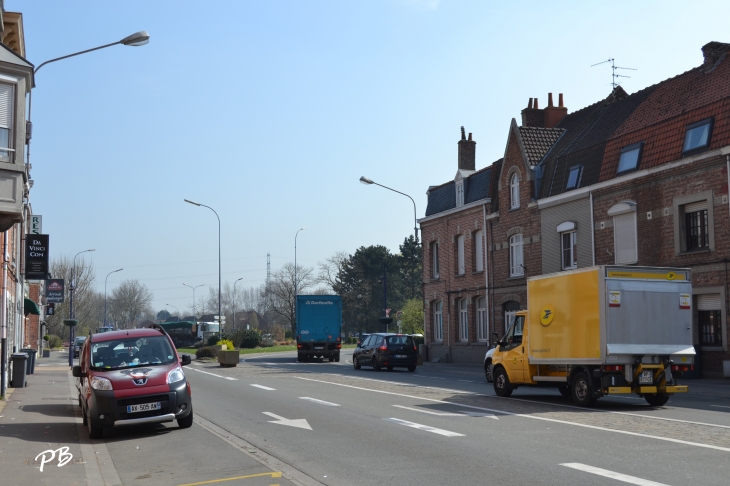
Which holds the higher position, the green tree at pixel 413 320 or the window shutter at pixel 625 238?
the window shutter at pixel 625 238

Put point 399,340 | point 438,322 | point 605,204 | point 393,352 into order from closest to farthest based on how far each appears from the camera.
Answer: point 605,204 < point 393,352 < point 399,340 < point 438,322

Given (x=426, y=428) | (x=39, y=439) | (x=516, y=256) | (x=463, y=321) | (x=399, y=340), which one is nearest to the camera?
(x=39, y=439)

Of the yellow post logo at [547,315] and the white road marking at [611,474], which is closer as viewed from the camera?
the white road marking at [611,474]

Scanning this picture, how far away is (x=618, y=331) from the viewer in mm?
16078

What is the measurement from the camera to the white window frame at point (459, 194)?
147 feet

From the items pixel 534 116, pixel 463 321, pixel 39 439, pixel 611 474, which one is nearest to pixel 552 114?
pixel 534 116

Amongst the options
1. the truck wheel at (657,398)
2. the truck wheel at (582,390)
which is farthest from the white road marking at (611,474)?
the truck wheel at (657,398)

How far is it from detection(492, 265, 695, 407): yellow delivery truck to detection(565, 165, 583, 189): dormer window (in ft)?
56.5

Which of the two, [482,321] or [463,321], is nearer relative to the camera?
[482,321]

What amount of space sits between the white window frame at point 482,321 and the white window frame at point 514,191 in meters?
5.38

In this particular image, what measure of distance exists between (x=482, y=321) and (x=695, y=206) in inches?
647

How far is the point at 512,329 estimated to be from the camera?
19375 millimetres

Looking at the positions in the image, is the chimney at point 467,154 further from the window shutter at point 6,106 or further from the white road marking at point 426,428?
the white road marking at point 426,428

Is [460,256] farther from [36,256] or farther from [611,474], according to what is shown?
[611,474]
